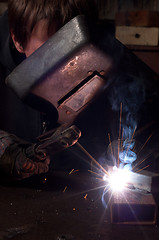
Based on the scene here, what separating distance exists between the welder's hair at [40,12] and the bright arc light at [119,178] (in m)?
0.71

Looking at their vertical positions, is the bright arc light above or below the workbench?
above

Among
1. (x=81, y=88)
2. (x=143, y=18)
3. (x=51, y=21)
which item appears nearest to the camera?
(x=81, y=88)

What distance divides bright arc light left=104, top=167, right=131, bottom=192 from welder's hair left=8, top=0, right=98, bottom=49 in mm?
713

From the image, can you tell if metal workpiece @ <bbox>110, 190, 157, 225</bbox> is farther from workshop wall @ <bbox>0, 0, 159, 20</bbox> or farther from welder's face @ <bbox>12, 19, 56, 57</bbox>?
workshop wall @ <bbox>0, 0, 159, 20</bbox>

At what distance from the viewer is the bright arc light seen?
113cm

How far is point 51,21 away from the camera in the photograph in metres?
1.22

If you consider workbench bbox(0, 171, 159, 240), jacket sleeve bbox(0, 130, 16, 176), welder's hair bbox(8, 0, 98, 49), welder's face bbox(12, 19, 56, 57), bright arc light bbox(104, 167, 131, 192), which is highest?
welder's hair bbox(8, 0, 98, 49)

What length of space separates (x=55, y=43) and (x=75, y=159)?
139cm

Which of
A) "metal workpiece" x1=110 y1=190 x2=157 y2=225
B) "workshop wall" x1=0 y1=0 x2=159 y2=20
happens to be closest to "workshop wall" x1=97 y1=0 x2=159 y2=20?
"workshop wall" x1=0 y1=0 x2=159 y2=20

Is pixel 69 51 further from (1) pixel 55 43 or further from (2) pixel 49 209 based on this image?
(2) pixel 49 209

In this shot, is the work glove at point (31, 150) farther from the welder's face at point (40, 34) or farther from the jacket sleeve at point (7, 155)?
the welder's face at point (40, 34)

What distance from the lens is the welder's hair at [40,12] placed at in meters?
1.22

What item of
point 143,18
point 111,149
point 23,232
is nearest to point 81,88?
point 111,149

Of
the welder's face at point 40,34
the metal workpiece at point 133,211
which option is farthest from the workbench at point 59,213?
the welder's face at point 40,34
